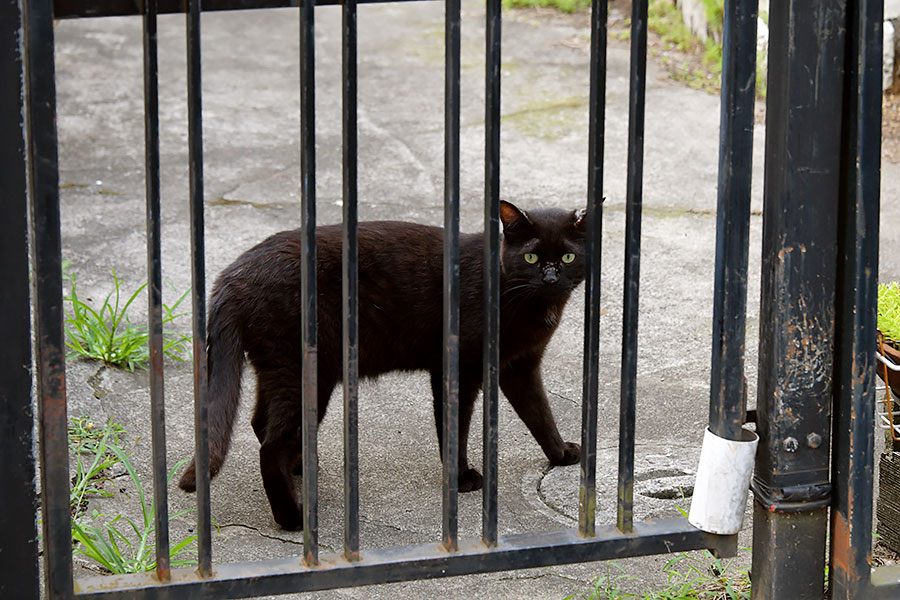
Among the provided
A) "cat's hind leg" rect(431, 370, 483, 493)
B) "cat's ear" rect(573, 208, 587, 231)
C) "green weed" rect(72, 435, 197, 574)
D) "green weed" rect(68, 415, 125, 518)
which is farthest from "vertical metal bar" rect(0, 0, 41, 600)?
"cat's ear" rect(573, 208, 587, 231)

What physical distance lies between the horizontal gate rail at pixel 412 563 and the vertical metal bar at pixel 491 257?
0.05 meters

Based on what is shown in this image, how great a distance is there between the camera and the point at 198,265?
171 centimetres

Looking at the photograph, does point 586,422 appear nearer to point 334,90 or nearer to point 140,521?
point 140,521

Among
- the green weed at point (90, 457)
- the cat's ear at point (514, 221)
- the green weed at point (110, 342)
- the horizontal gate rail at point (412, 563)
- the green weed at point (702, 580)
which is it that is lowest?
the green weed at point (702, 580)

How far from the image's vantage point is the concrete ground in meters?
2.87

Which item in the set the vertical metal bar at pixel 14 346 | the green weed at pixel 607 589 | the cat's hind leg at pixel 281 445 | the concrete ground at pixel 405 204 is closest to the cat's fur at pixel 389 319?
the cat's hind leg at pixel 281 445

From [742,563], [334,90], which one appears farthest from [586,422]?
[334,90]

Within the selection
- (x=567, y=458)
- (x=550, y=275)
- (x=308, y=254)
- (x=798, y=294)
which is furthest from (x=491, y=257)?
(x=567, y=458)

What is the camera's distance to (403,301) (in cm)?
304

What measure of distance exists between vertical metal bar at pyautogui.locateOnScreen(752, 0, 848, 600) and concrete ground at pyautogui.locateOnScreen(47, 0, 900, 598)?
0.53 meters

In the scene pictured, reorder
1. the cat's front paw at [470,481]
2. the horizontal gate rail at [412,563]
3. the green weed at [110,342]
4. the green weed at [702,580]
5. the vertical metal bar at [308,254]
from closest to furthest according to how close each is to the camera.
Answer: the vertical metal bar at [308,254] < the horizontal gate rail at [412,563] < the green weed at [702,580] < the cat's front paw at [470,481] < the green weed at [110,342]

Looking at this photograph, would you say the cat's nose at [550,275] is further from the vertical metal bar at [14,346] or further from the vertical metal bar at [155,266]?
the vertical metal bar at [14,346]

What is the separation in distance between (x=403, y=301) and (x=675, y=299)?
1459 mm

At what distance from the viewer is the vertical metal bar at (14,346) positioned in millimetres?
1531
